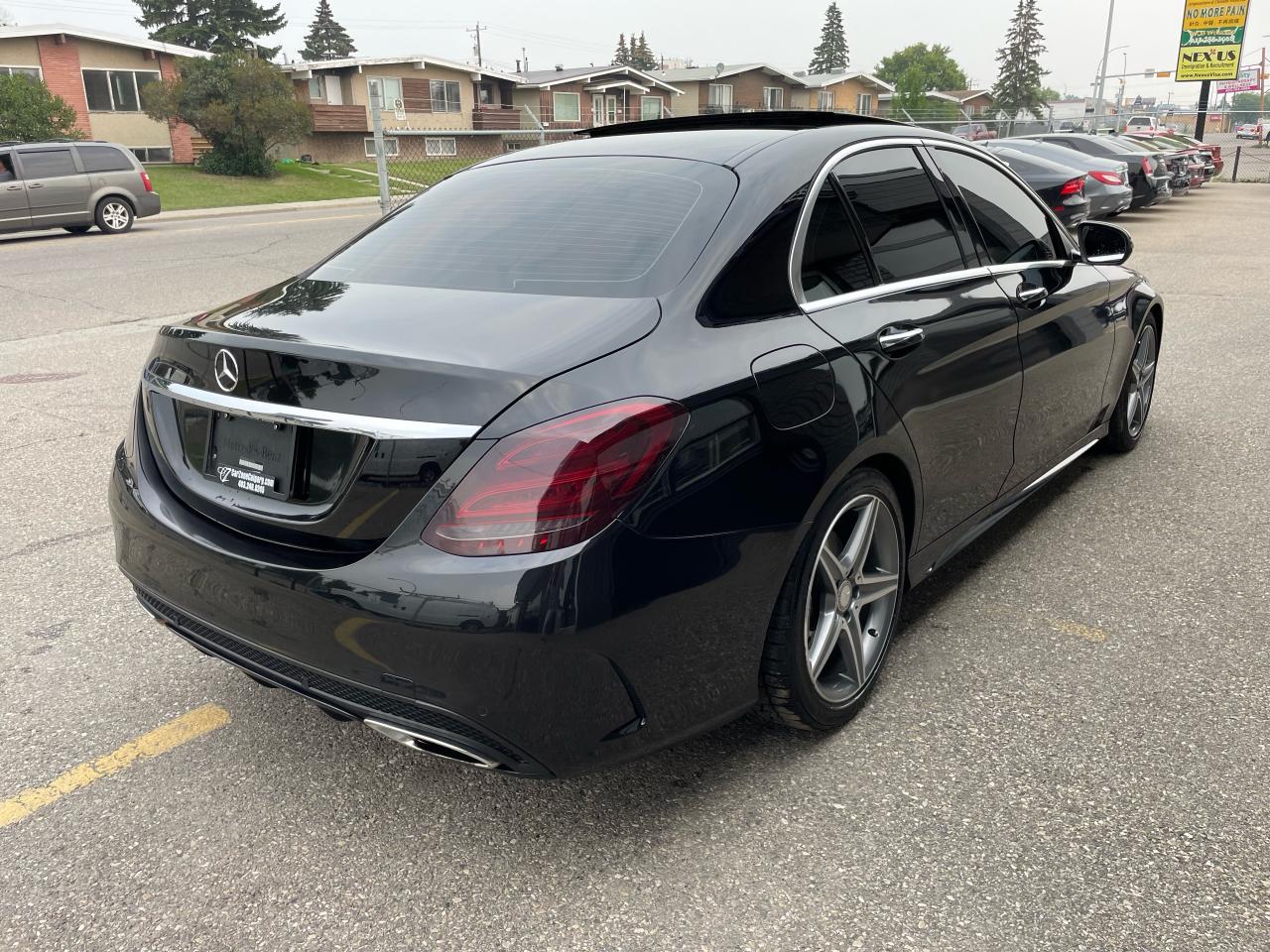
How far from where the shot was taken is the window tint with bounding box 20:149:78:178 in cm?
1791

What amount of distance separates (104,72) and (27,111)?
12.6 m

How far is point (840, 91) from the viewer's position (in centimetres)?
7156

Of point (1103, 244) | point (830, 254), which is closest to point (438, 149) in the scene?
point (1103, 244)

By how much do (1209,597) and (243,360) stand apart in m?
3.36

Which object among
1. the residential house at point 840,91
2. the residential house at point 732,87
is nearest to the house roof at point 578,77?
the residential house at point 732,87

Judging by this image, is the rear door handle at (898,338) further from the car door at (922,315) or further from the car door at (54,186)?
the car door at (54,186)

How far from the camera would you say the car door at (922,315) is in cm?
287

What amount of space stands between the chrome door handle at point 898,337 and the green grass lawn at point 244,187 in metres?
26.6

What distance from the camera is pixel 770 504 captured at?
2428 millimetres

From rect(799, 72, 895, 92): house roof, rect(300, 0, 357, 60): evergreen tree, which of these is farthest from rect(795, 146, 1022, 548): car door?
rect(300, 0, 357, 60): evergreen tree

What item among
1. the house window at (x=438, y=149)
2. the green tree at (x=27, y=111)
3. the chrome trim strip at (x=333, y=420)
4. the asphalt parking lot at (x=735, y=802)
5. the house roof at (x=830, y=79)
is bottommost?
the asphalt parking lot at (x=735, y=802)

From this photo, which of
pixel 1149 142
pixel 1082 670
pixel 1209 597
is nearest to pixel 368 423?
pixel 1082 670

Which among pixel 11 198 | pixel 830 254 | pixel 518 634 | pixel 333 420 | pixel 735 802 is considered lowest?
pixel 735 802

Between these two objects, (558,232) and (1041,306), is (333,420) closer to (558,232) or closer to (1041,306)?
(558,232)
